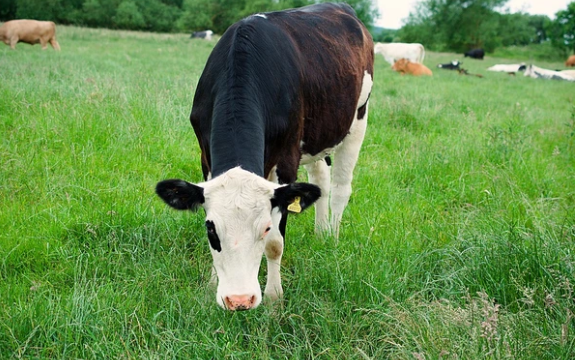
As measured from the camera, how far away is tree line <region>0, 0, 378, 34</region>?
159 feet

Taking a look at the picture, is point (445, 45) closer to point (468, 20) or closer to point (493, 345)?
point (468, 20)

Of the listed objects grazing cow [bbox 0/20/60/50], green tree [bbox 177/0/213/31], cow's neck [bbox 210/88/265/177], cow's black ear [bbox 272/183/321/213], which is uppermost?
cow's neck [bbox 210/88/265/177]

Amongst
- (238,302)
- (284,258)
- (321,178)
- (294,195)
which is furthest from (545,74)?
(238,302)

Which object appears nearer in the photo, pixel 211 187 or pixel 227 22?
pixel 211 187

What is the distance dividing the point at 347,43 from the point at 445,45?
53.7 m

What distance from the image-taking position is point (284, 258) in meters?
3.78

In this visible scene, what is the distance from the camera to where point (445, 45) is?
53562 mm

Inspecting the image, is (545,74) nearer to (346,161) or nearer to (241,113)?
(346,161)

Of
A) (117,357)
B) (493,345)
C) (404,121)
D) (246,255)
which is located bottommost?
(404,121)

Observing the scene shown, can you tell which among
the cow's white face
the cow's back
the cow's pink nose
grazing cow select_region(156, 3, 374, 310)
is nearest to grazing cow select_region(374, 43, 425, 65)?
grazing cow select_region(156, 3, 374, 310)

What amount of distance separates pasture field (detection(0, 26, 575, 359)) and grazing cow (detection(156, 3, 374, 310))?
323 millimetres

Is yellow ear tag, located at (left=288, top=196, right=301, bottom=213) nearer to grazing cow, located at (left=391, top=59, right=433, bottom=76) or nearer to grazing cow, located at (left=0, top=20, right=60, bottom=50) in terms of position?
grazing cow, located at (left=391, top=59, right=433, bottom=76)

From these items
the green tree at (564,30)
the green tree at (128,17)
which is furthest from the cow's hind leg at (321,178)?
the green tree at (128,17)

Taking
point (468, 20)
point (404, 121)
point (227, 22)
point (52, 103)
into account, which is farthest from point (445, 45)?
point (52, 103)
